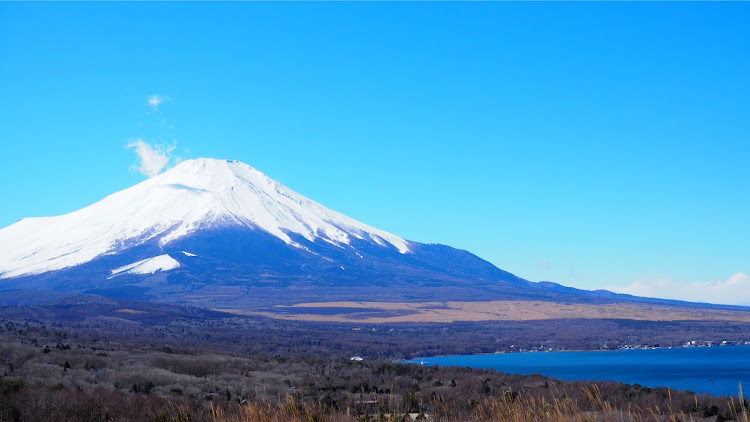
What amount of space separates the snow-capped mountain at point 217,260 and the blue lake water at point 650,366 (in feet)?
199

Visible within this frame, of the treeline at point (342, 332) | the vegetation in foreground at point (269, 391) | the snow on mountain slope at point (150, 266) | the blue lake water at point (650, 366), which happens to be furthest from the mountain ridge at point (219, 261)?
the vegetation in foreground at point (269, 391)

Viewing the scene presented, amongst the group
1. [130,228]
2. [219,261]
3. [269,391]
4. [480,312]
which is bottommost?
[269,391]

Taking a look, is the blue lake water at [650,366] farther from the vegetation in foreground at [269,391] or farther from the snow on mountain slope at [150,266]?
the snow on mountain slope at [150,266]

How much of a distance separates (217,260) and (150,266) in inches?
545

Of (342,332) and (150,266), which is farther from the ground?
(150,266)

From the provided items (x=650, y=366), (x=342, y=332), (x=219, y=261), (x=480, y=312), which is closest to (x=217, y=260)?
(x=219, y=261)

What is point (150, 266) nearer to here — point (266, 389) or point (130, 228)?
point (130, 228)

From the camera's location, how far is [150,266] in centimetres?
14612

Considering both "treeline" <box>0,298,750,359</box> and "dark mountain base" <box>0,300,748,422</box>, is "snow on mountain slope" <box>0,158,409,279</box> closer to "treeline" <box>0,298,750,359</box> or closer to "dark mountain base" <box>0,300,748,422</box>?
"treeline" <box>0,298,750,359</box>

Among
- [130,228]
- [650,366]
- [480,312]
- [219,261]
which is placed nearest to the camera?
[650,366]

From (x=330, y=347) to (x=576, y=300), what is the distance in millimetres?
92182

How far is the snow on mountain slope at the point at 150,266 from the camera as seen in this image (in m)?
142

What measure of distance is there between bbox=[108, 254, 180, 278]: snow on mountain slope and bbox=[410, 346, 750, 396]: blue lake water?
90.4m

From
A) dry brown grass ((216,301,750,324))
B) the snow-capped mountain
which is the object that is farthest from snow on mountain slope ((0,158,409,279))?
dry brown grass ((216,301,750,324))
